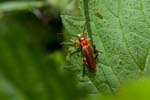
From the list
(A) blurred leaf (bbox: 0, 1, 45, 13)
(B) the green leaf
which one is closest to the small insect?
(B) the green leaf

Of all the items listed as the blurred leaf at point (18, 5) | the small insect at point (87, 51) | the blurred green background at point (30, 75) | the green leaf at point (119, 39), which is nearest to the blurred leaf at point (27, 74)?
the blurred green background at point (30, 75)

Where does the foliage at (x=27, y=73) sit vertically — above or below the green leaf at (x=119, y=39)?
above

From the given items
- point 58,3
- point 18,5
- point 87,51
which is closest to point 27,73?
point 87,51

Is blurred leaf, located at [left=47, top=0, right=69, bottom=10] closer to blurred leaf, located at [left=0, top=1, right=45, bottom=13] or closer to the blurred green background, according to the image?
blurred leaf, located at [left=0, top=1, right=45, bottom=13]

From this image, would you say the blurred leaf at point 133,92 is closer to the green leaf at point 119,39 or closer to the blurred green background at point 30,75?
the blurred green background at point 30,75

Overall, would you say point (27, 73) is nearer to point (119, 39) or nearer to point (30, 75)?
point (30, 75)

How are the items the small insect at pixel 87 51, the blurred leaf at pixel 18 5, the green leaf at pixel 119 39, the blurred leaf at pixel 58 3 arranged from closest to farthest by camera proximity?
1. the green leaf at pixel 119 39
2. the small insect at pixel 87 51
3. the blurred leaf at pixel 58 3
4. the blurred leaf at pixel 18 5
